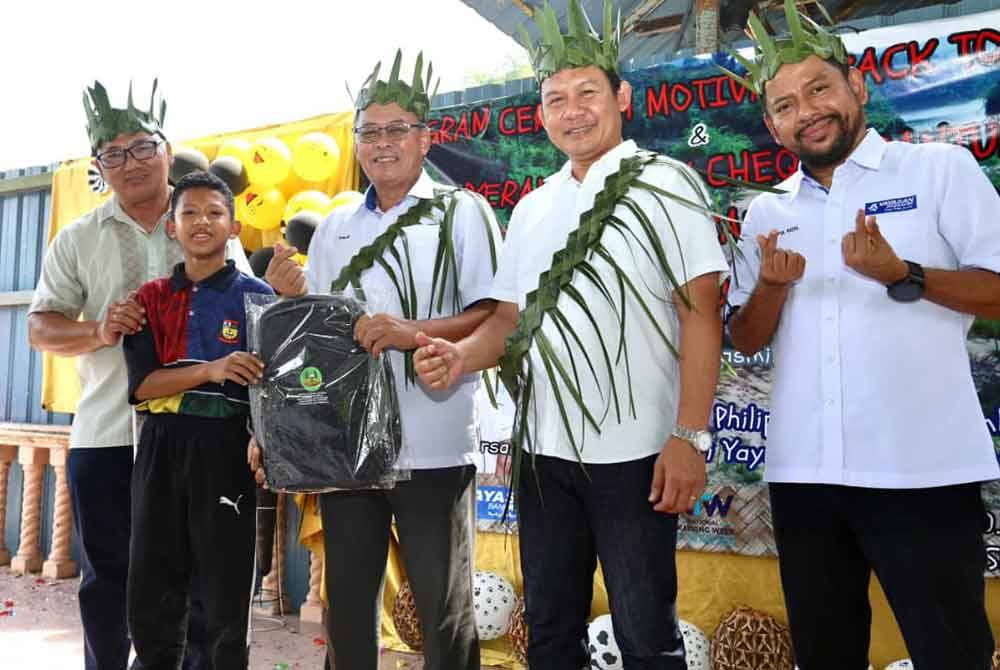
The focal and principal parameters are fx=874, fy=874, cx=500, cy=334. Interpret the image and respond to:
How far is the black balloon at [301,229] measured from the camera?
4.13 meters

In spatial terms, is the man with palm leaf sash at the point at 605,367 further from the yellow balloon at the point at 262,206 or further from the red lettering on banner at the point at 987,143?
the yellow balloon at the point at 262,206

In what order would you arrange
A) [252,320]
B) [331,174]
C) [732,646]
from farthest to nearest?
[331,174]
[732,646]
[252,320]

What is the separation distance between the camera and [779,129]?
2.04 metres

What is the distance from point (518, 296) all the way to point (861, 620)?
1.05 metres

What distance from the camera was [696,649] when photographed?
356cm

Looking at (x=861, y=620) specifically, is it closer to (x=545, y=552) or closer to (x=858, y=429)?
(x=858, y=429)

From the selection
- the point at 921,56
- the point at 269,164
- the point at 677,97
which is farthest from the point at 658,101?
the point at 269,164

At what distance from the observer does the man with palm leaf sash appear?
1777mm

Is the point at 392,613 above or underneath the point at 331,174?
underneath

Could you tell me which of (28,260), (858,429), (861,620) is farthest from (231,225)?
(28,260)

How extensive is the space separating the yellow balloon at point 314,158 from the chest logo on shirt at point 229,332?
2300 millimetres

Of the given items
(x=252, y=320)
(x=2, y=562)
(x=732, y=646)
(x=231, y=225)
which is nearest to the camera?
(x=252, y=320)

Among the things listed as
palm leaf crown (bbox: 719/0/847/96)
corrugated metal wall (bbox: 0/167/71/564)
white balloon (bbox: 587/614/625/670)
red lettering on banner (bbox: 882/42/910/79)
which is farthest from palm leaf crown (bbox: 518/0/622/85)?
corrugated metal wall (bbox: 0/167/71/564)

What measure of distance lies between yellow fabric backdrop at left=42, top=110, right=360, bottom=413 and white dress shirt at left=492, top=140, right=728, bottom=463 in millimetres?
2598
